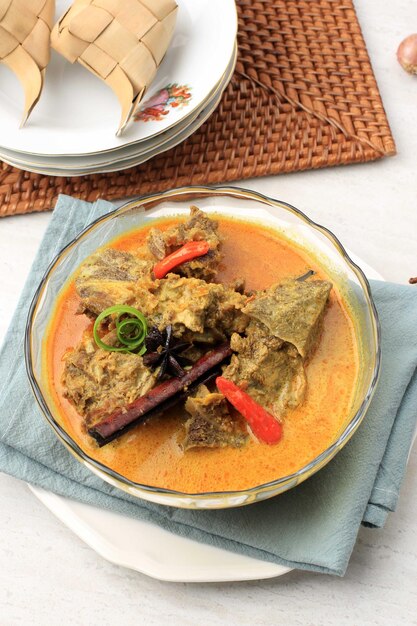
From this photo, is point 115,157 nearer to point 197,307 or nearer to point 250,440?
point 197,307

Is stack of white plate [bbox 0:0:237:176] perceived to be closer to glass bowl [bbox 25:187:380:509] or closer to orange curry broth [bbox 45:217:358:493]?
glass bowl [bbox 25:187:380:509]

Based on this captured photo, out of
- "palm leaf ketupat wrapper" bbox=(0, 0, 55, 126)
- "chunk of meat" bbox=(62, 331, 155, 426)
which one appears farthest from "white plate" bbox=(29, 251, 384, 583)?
"palm leaf ketupat wrapper" bbox=(0, 0, 55, 126)

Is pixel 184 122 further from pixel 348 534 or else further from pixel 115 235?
pixel 348 534

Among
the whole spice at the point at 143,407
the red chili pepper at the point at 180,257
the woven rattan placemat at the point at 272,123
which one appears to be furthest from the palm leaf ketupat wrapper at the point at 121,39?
the whole spice at the point at 143,407

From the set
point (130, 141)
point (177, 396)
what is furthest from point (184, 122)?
point (177, 396)

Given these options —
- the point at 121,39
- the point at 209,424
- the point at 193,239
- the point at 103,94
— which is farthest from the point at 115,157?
the point at 209,424
